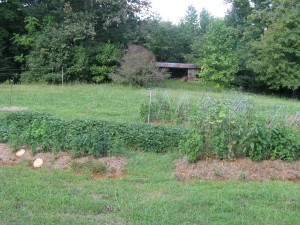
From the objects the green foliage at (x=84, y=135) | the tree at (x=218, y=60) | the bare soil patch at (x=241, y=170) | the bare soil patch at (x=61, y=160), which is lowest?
the bare soil patch at (x=61, y=160)

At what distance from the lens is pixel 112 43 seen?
30.0m

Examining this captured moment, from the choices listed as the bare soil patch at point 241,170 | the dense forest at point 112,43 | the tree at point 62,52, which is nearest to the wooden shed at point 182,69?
the dense forest at point 112,43

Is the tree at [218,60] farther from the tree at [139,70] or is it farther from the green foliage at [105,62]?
the green foliage at [105,62]

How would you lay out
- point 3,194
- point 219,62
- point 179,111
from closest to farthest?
1. point 3,194
2. point 179,111
3. point 219,62

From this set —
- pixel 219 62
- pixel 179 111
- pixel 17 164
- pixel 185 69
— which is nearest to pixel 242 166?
pixel 17 164

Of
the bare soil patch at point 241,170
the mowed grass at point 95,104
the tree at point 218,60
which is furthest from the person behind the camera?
the tree at point 218,60

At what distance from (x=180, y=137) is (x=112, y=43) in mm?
23000

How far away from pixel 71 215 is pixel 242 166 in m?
3.10

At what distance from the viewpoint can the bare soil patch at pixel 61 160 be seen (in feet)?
22.0

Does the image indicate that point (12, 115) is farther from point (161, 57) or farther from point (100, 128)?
point (161, 57)

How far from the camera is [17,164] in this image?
7047 millimetres

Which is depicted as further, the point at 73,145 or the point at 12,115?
the point at 12,115

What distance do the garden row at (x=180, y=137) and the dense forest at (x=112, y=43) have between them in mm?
17138

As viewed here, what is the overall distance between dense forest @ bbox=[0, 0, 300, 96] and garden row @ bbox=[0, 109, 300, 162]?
1714 cm
